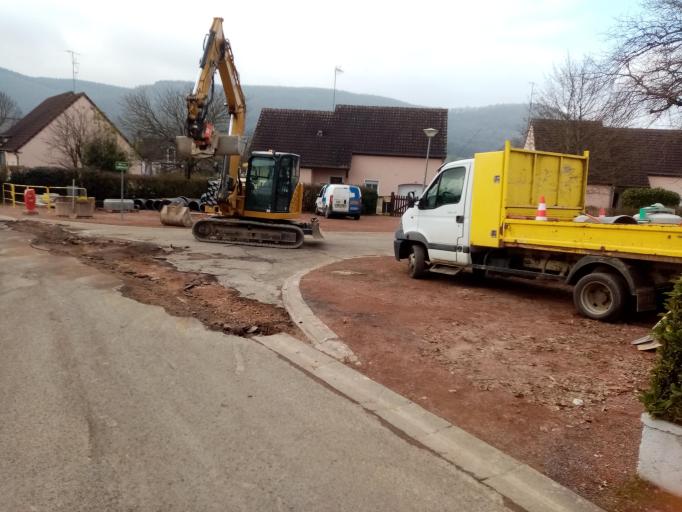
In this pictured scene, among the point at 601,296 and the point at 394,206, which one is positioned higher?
the point at 394,206

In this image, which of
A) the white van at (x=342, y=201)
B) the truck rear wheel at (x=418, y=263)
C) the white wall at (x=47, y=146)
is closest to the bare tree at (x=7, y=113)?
the white wall at (x=47, y=146)

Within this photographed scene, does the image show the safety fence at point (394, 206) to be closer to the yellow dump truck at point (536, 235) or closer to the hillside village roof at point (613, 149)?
the hillside village roof at point (613, 149)

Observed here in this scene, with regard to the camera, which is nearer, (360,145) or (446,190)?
(446,190)

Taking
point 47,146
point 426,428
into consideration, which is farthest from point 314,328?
point 47,146

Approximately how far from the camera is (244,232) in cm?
1656

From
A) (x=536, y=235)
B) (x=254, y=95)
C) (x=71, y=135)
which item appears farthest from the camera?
(x=254, y=95)

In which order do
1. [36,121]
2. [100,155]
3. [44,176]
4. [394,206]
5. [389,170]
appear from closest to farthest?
1. [44,176]
2. [100,155]
3. [394,206]
4. [389,170]
5. [36,121]

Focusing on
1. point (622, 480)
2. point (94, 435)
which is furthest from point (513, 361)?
point (94, 435)

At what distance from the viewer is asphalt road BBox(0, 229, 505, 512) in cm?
321

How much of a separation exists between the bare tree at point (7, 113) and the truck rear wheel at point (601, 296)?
72845 mm

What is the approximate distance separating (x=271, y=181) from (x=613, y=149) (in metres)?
24.7

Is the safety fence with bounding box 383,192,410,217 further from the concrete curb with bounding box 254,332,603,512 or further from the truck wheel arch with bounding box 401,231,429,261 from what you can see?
the concrete curb with bounding box 254,332,603,512

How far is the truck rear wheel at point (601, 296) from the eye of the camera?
24.4 ft

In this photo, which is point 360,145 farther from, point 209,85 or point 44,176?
point 209,85
